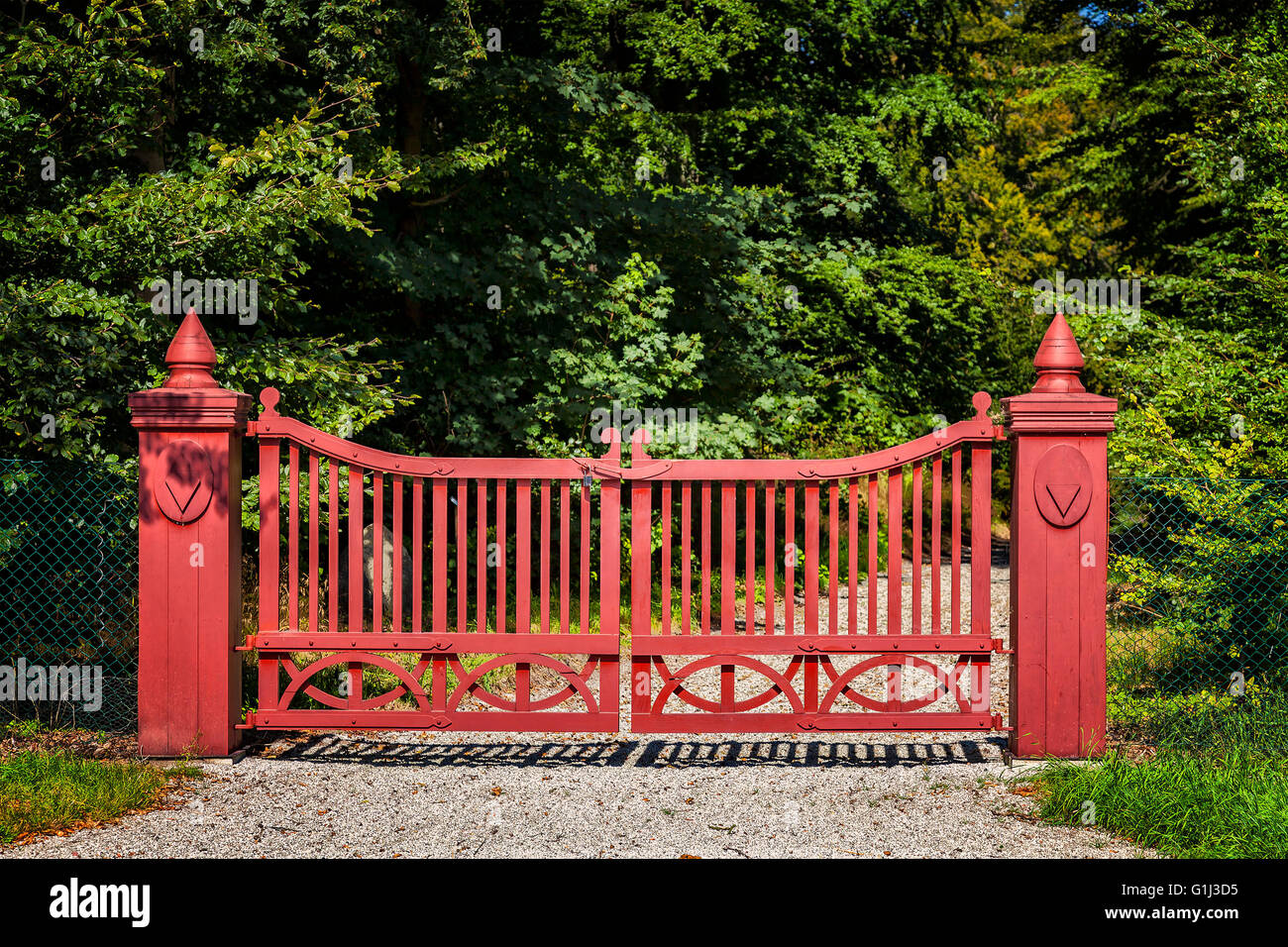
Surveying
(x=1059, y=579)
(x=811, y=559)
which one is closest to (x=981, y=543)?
(x=1059, y=579)

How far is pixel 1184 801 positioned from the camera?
4.62 meters

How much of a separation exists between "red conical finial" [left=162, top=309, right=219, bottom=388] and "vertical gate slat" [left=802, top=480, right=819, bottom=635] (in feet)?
10.1

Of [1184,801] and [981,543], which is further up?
[981,543]

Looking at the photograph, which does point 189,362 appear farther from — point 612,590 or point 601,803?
point 601,803

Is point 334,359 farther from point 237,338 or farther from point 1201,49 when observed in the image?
point 1201,49

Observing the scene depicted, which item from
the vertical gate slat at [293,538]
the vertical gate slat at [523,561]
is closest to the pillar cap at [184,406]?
the vertical gate slat at [293,538]

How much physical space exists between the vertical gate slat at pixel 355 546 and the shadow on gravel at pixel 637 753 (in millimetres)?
782

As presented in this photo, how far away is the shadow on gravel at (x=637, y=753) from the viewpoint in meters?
5.79

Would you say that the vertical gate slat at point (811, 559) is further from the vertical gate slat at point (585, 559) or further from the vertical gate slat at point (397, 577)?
the vertical gate slat at point (397, 577)

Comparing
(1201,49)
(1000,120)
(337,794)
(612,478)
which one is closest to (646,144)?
(1201,49)

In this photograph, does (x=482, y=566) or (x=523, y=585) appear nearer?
(x=523, y=585)

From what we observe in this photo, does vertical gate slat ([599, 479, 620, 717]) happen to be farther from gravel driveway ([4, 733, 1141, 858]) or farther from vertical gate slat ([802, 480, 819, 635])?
vertical gate slat ([802, 480, 819, 635])

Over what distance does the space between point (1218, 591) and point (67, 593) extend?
6992 mm

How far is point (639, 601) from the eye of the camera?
18.3 ft
